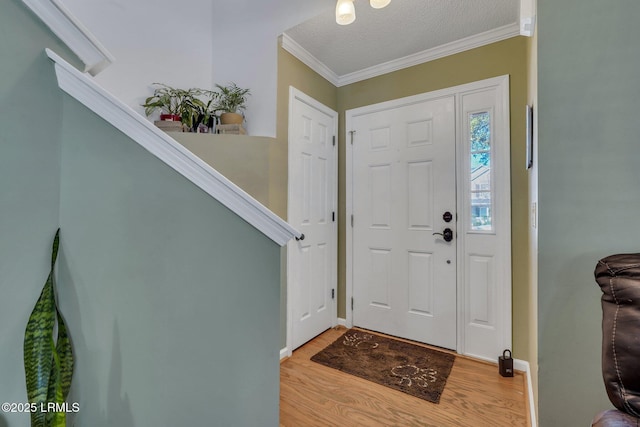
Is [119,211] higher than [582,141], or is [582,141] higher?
[582,141]

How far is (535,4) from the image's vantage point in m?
1.21

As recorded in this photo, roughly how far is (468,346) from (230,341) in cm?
191

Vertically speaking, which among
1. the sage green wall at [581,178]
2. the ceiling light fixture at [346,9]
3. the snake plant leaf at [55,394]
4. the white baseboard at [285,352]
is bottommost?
the white baseboard at [285,352]

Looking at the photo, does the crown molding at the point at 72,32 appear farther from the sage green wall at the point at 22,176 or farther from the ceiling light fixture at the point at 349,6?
the ceiling light fixture at the point at 349,6

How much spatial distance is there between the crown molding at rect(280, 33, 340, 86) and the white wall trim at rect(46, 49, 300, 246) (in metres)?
1.58

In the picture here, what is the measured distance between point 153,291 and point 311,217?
159 cm

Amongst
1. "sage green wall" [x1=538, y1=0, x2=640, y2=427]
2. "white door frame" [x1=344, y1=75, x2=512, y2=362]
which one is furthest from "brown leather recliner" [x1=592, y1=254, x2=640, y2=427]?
"white door frame" [x1=344, y1=75, x2=512, y2=362]

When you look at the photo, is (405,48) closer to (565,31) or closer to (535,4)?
(535,4)

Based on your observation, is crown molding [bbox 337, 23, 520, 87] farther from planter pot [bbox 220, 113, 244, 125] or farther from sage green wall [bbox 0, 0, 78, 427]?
sage green wall [bbox 0, 0, 78, 427]

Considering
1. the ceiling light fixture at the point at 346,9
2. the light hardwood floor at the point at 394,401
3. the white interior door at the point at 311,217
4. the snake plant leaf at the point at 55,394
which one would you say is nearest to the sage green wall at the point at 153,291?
the snake plant leaf at the point at 55,394

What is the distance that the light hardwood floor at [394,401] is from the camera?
4.93 ft

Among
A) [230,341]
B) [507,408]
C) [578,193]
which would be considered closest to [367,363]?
[507,408]

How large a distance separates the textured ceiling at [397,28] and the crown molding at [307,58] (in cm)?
3

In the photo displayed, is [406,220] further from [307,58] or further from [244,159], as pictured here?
[307,58]
